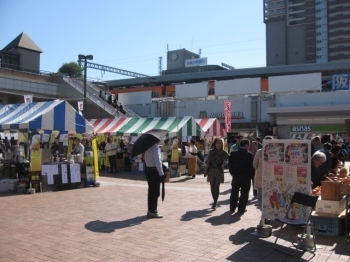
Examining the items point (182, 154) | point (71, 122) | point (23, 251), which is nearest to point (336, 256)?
point (23, 251)

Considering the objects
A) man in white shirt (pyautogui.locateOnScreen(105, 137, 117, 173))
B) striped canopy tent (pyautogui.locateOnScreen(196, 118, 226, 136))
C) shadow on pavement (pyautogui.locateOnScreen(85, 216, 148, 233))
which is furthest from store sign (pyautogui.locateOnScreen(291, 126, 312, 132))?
shadow on pavement (pyautogui.locateOnScreen(85, 216, 148, 233))

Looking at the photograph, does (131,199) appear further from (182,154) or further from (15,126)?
(182,154)

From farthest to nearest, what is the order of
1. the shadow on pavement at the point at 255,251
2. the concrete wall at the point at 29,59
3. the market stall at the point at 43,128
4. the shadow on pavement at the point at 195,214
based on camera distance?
the concrete wall at the point at 29,59 → the market stall at the point at 43,128 → the shadow on pavement at the point at 195,214 → the shadow on pavement at the point at 255,251

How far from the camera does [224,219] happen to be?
7379mm

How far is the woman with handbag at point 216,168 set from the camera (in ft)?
27.5

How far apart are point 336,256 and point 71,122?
29.8 ft

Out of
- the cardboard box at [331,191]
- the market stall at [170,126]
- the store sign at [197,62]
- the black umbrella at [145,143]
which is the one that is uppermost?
the store sign at [197,62]

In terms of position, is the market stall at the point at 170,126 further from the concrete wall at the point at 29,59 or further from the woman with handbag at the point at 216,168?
the concrete wall at the point at 29,59

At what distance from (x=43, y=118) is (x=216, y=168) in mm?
5682

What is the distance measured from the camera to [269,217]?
6.10 metres

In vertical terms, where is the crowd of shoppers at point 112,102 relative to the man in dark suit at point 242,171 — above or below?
above

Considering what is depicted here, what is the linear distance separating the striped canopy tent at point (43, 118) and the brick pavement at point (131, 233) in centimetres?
219

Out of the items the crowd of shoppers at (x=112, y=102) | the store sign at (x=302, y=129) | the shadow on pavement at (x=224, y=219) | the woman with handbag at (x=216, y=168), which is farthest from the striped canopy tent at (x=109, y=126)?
the store sign at (x=302, y=129)

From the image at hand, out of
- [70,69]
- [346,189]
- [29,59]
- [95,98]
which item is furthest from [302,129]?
[70,69]
